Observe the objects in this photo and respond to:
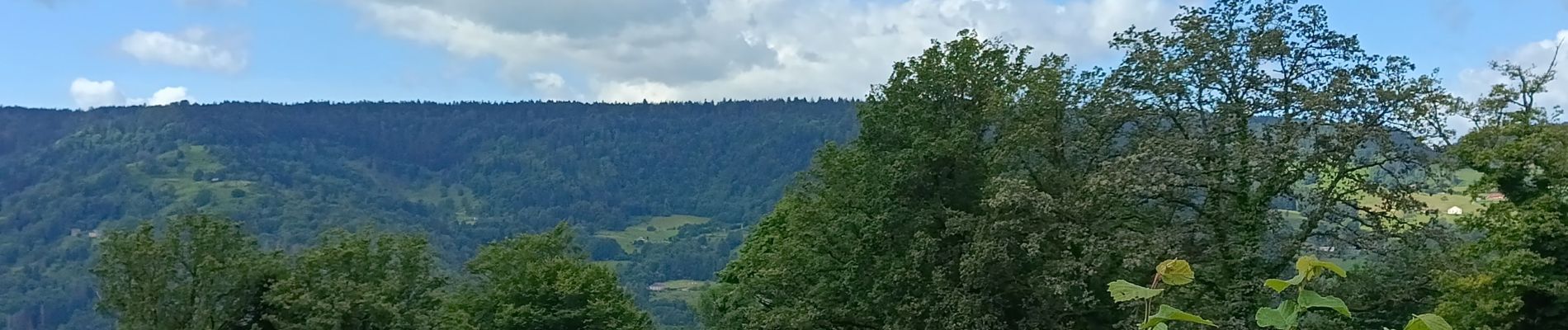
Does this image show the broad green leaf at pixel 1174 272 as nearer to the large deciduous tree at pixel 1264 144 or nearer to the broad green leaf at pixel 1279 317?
the broad green leaf at pixel 1279 317

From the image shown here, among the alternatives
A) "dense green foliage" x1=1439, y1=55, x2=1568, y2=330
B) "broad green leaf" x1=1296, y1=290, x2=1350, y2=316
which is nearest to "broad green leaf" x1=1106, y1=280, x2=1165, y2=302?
"broad green leaf" x1=1296, y1=290, x2=1350, y2=316

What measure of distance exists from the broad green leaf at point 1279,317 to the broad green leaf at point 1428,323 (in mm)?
214

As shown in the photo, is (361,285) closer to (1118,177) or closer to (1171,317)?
(1118,177)

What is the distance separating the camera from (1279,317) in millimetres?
2512

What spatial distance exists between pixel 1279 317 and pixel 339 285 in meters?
31.8

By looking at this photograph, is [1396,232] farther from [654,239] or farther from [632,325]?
[654,239]

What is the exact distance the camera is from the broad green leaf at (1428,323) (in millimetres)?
2291

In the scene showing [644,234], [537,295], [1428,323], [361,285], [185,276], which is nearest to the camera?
[1428,323]

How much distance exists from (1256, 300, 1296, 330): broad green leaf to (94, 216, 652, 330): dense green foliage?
100ft

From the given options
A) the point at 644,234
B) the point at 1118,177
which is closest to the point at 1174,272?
the point at 1118,177

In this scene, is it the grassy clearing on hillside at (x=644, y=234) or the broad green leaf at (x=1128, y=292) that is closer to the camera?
the broad green leaf at (x=1128, y=292)

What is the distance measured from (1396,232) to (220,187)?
200 metres

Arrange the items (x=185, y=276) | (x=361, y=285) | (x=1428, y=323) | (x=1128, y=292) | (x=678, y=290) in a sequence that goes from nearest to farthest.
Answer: (x=1428, y=323), (x=1128, y=292), (x=185, y=276), (x=361, y=285), (x=678, y=290)

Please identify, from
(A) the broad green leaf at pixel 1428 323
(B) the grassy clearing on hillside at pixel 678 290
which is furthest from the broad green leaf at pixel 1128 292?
(B) the grassy clearing on hillside at pixel 678 290
